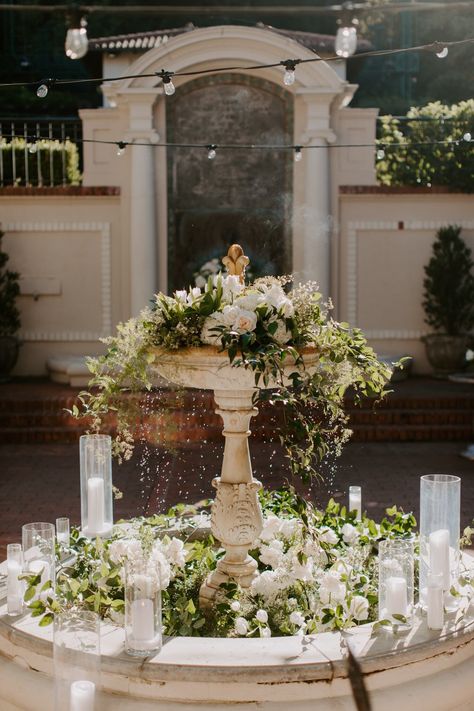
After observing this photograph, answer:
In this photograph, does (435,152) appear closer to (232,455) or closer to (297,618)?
(232,455)

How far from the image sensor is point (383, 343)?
13422mm

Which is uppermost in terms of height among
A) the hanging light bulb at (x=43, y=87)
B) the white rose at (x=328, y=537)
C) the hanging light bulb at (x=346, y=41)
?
the hanging light bulb at (x=346, y=41)

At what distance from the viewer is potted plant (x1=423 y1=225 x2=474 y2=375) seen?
1299cm

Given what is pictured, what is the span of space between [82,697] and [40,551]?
129 centimetres

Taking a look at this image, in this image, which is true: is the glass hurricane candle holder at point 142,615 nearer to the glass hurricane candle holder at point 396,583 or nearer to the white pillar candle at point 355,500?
the glass hurricane candle holder at point 396,583

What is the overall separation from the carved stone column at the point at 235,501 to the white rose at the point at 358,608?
66 centimetres

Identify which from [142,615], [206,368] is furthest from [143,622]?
[206,368]

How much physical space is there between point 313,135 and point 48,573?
29.6ft

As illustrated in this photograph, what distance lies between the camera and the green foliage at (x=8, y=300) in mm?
12844

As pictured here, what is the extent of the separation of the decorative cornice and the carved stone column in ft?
27.7

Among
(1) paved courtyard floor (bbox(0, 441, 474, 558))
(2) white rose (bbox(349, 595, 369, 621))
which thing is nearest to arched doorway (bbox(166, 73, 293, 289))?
(1) paved courtyard floor (bbox(0, 441, 474, 558))

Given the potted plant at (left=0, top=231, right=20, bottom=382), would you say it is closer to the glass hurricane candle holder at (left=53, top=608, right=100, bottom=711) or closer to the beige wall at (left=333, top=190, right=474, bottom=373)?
the beige wall at (left=333, top=190, right=474, bottom=373)

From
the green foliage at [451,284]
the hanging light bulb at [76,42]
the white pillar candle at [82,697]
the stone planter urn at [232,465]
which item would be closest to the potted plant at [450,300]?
the green foliage at [451,284]

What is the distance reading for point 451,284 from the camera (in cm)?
1297
